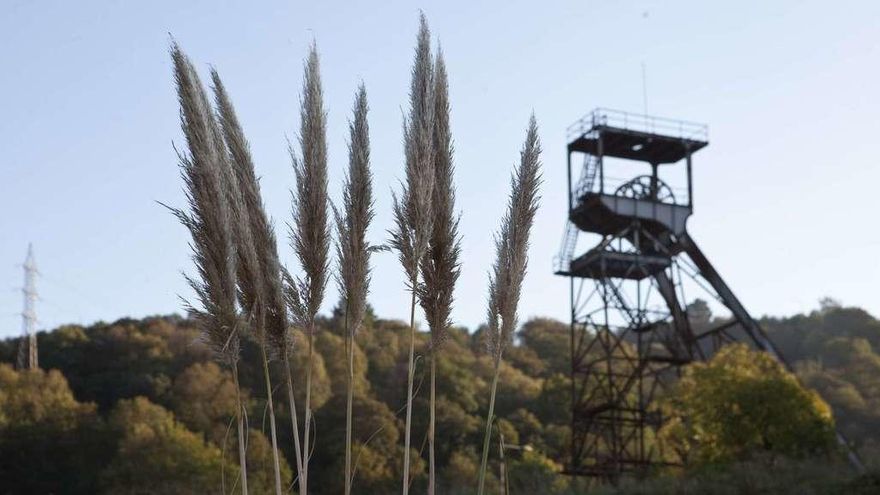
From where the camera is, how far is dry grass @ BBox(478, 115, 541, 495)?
174 inches

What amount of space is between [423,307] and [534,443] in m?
41.4

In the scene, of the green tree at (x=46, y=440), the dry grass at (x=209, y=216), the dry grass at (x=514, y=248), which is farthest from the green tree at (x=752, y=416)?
the green tree at (x=46, y=440)

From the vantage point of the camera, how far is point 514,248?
14.5 ft

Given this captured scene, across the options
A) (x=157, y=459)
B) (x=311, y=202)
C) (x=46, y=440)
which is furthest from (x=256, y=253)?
(x=46, y=440)

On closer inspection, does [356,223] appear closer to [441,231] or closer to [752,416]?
[441,231]

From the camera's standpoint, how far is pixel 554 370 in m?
61.2

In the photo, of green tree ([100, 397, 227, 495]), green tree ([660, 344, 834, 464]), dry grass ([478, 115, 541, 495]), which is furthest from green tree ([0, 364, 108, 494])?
dry grass ([478, 115, 541, 495])

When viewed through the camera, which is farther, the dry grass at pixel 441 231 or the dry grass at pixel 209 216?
the dry grass at pixel 441 231

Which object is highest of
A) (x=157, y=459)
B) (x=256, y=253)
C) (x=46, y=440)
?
(x=256, y=253)

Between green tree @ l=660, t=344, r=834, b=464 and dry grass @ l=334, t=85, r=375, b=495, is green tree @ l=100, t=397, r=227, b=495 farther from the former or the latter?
dry grass @ l=334, t=85, r=375, b=495

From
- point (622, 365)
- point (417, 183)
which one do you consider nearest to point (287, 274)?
point (417, 183)

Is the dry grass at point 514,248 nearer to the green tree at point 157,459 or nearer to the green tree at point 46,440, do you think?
the green tree at point 157,459

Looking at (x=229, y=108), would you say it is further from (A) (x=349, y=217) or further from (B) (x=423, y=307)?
(B) (x=423, y=307)

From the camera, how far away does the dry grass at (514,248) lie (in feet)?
14.5
